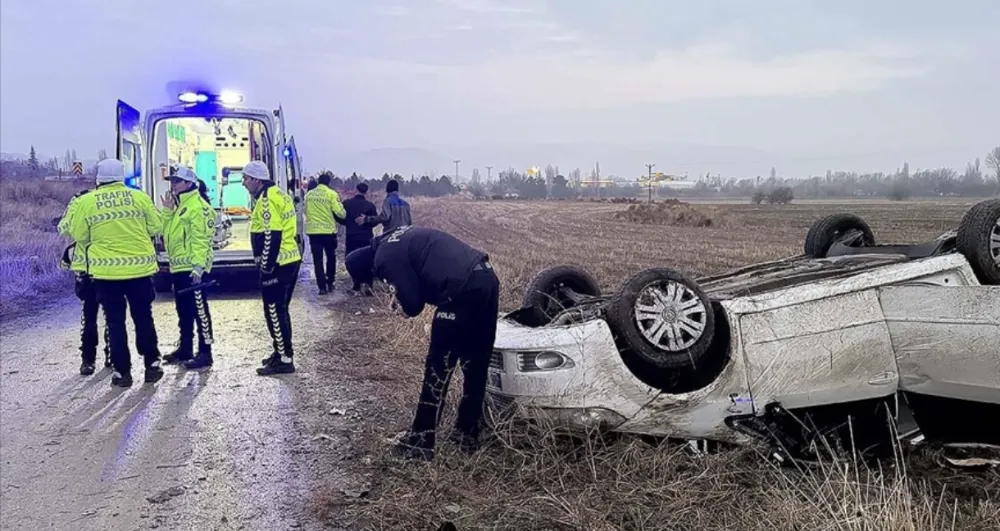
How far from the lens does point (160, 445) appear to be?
15.0 feet

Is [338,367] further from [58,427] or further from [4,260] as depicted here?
[4,260]

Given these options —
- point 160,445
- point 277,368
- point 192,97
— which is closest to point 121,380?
point 277,368

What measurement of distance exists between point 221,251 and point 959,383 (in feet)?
28.8

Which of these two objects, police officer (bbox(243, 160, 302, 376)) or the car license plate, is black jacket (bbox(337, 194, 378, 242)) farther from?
the car license plate

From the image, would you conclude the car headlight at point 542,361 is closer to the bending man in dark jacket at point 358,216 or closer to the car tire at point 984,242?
the car tire at point 984,242

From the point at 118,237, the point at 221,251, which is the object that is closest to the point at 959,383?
the point at 118,237

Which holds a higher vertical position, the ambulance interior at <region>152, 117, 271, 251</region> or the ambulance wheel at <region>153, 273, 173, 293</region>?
the ambulance interior at <region>152, 117, 271, 251</region>

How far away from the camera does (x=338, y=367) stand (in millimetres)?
6426

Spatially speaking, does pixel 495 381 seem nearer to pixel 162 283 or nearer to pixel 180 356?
pixel 180 356

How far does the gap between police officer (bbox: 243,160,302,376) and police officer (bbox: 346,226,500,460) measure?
227 cm

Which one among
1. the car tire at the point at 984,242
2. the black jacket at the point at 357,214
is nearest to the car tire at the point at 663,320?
the car tire at the point at 984,242

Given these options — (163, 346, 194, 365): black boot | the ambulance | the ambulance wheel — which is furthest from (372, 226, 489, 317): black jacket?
the ambulance wheel

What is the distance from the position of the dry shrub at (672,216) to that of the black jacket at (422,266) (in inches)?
1034

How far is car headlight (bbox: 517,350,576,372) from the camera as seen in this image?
12.9ft
